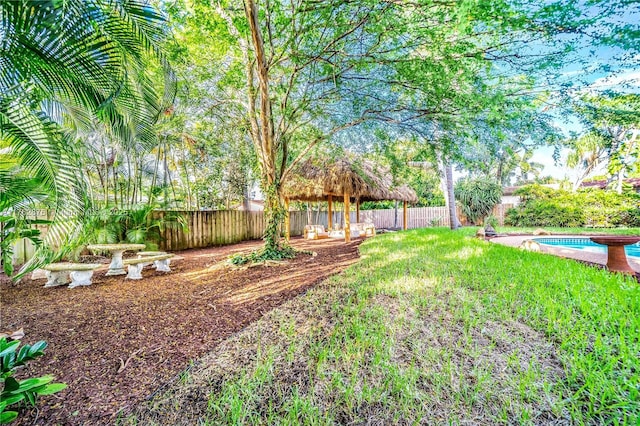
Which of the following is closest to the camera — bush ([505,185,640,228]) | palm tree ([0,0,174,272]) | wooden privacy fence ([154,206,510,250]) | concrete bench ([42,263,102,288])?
palm tree ([0,0,174,272])

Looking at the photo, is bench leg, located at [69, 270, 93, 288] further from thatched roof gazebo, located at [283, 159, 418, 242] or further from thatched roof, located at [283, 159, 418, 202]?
thatched roof, located at [283, 159, 418, 202]

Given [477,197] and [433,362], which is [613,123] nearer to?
[433,362]

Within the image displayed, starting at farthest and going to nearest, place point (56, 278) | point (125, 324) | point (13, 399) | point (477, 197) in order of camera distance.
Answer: point (477, 197) → point (56, 278) → point (125, 324) → point (13, 399)

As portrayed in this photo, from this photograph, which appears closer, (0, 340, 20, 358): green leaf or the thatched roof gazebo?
(0, 340, 20, 358): green leaf

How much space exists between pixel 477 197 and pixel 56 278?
19.9m

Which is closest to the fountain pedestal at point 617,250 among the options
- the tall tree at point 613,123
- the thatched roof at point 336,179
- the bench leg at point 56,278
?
the tall tree at point 613,123

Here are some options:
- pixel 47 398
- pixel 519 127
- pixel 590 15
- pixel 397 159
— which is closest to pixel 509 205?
pixel 397 159

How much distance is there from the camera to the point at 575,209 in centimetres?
1400

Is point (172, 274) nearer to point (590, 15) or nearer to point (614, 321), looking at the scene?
point (614, 321)

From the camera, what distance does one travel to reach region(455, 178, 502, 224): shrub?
17.8 m

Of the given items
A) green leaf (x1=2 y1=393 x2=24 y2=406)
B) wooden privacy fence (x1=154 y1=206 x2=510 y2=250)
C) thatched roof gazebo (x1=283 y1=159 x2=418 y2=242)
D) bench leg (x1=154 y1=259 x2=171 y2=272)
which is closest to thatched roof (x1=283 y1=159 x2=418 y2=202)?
thatched roof gazebo (x1=283 y1=159 x2=418 y2=242)

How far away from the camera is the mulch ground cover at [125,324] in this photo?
186 centimetres

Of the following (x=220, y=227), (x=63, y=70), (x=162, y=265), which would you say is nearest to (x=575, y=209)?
(x=220, y=227)

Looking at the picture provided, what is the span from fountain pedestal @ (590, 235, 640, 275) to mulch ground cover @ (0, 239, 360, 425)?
4525mm
